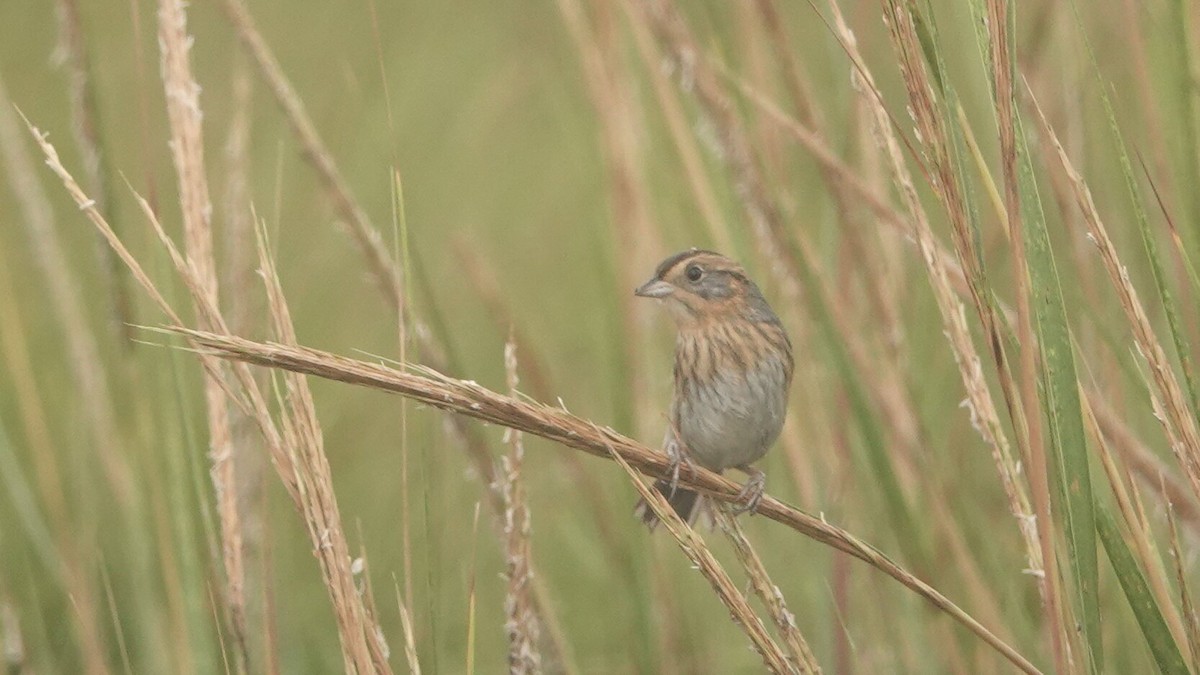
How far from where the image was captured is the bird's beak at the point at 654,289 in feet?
9.29

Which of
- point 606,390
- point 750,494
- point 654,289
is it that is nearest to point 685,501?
point 654,289

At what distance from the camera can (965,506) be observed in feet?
8.59

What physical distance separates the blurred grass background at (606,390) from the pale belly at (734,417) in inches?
2.3

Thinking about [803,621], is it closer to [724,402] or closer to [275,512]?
[724,402]

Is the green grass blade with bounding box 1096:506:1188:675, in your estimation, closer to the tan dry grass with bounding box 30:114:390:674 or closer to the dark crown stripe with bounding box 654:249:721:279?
the tan dry grass with bounding box 30:114:390:674

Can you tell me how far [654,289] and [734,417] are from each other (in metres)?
0.27

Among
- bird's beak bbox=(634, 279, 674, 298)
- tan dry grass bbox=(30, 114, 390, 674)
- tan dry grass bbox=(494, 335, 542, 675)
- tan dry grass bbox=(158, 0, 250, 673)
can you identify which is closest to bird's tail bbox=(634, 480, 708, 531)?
bird's beak bbox=(634, 279, 674, 298)

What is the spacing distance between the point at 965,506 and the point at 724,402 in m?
0.49

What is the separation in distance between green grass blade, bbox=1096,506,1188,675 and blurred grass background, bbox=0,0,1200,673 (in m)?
0.04

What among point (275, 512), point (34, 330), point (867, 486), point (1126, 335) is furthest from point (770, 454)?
point (34, 330)

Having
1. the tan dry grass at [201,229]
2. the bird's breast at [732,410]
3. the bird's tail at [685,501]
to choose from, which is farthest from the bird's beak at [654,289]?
the tan dry grass at [201,229]

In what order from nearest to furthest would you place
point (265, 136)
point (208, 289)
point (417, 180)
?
1. point (208, 289)
2. point (265, 136)
3. point (417, 180)

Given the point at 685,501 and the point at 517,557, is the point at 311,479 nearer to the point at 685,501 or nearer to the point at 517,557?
the point at 517,557

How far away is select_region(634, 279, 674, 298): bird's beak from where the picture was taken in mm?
2830
